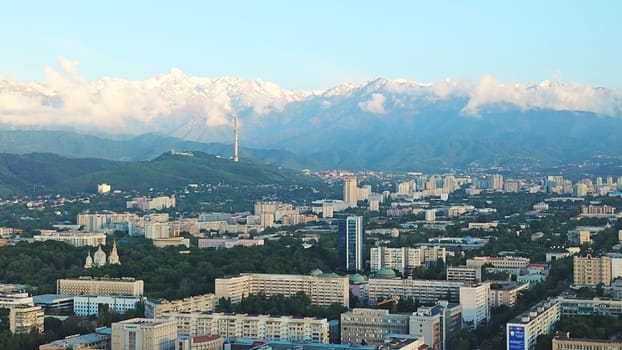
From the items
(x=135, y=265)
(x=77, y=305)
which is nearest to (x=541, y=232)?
(x=135, y=265)

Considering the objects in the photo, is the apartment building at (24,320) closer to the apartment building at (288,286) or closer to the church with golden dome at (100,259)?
the apartment building at (288,286)

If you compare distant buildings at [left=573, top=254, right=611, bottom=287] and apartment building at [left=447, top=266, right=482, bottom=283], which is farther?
apartment building at [left=447, top=266, right=482, bottom=283]

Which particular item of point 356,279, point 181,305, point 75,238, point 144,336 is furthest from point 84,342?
point 75,238

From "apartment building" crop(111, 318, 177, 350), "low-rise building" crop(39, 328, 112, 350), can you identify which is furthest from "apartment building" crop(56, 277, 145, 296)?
"apartment building" crop(111, 318, 177, 350)

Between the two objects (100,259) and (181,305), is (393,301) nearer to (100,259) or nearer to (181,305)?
(181,305)

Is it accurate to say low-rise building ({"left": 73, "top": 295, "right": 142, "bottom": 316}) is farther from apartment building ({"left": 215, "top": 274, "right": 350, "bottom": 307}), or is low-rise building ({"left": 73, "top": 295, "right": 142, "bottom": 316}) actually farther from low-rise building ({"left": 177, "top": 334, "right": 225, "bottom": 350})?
low-rise building ({"left": 177, "top": 334, "right": 225, "bottom": 350})

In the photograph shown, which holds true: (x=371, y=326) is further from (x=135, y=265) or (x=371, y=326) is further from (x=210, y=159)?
(x=210, y=159)
